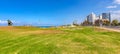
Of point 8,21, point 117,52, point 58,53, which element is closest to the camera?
point 58,53

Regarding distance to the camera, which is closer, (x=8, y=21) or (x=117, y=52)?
(x=117, y=52)

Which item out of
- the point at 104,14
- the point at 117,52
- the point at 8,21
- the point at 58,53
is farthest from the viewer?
the point at 104,14

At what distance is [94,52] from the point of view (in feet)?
35.6

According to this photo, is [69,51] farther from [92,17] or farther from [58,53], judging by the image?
[92,17]

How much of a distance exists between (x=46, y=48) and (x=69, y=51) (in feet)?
5.26

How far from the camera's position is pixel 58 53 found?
33.8 ft

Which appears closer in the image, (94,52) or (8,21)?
(94,52)

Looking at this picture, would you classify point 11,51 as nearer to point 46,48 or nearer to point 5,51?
point 5,51

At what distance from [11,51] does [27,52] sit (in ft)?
3.35

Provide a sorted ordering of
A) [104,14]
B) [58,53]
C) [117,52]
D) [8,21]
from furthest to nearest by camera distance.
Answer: [104,14] < [8,21] < [117,52] < [58,53]

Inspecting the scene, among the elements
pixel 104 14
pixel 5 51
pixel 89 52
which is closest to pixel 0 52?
pixel 5 51

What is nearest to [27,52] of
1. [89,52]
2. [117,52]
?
[89,52]

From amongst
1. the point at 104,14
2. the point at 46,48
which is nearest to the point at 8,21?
the point at 46,48

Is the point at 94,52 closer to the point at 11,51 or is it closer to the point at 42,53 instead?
the point at 42,53
